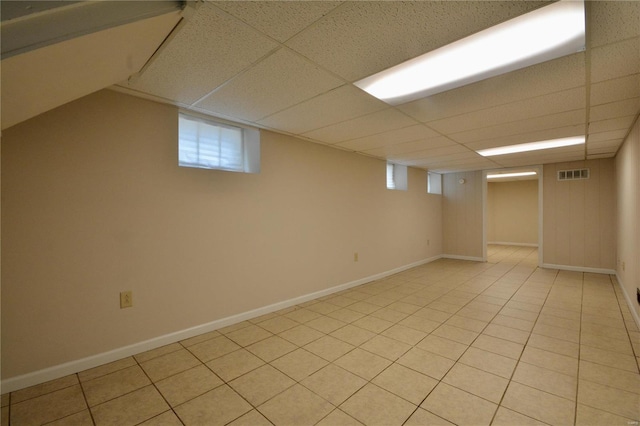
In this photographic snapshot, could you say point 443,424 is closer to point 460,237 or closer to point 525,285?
point 525,285

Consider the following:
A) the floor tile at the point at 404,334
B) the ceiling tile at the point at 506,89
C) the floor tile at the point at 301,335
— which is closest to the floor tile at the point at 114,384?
the floor tile at the point at 301,335

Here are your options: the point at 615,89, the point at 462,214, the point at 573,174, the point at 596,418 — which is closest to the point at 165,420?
the point at 596,418

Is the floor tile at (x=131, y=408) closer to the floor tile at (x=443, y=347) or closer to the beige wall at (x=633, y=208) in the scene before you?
the floor tile at (x=443, y=347)

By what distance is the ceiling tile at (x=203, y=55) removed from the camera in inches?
56.6

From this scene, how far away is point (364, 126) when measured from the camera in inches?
122

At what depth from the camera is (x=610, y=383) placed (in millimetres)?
1876

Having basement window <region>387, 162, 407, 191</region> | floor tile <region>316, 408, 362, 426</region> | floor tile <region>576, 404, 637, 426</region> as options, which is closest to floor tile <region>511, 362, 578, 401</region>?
floor tile <region>576, 404, 637, 426</region>

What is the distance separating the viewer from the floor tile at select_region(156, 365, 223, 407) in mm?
1802

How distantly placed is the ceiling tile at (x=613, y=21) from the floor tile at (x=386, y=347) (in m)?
2.52

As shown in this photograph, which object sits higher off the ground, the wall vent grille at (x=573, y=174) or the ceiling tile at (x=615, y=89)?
the ceiling tile at (x=615, y=89)

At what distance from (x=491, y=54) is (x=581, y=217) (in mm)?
5627

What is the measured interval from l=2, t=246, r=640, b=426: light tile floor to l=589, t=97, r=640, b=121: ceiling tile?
2184 mm

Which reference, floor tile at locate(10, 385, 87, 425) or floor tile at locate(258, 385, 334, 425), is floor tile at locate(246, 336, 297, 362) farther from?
floor tile at locate(10, 385, 87, 425)

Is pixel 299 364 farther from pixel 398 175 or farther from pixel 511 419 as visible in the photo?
pixel 398 175
